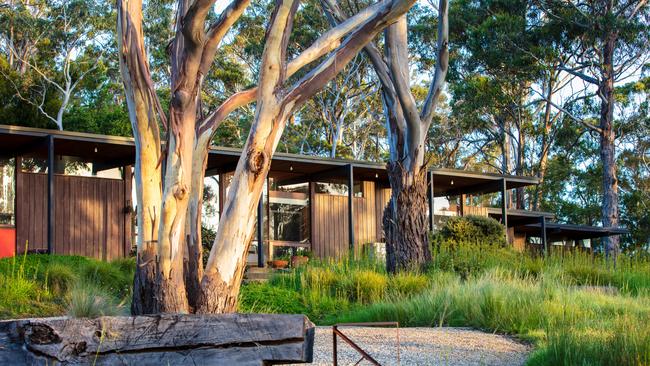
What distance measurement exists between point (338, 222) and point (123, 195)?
581 cm

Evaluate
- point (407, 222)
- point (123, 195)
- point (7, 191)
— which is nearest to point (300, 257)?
point (123, 195)

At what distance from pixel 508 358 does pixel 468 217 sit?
11.7m

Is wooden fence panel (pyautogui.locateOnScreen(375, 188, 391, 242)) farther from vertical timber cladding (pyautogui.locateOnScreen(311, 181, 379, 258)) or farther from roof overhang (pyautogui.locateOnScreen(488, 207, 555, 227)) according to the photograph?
roof overhang (pyautogui.locateOnScreen(488, 207, 555, 227))

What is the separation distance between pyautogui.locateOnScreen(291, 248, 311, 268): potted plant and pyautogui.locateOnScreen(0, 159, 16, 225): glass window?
5.94 m

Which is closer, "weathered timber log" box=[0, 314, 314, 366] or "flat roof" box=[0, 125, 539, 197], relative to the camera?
"weathered timber log" box=[0, 314, 314, 366]

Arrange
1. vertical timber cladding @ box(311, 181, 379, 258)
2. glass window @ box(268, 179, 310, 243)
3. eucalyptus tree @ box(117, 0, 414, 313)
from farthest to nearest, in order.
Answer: vertical timber cladding @ box(311, 181, 379, 258) < glass window @ box(268, 179, 310, 243) < eucalyptus tree @ box(117, 0, 414, 313)

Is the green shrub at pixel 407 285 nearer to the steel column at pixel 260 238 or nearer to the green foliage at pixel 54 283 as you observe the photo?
the green foliage at pixel 54 283

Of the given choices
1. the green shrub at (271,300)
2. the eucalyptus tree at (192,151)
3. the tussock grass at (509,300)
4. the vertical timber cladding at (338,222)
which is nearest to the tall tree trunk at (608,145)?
the vertical timber cladding at (338,222)

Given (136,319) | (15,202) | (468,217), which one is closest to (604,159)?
(468,217)

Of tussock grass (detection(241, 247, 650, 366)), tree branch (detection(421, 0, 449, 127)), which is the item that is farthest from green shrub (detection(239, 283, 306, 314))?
tree branch (detection(421, 0, 449, 127))

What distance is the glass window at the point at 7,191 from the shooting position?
15352mm

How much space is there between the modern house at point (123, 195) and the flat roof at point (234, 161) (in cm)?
2

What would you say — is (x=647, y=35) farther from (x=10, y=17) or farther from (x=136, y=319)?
(x=136, y=319)

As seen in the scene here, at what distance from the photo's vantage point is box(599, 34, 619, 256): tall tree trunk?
2488cm
